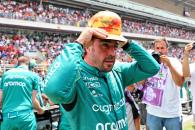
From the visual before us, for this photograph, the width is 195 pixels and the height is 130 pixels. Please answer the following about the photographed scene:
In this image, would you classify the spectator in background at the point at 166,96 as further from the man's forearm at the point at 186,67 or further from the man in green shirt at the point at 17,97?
the man in green shirt at the point at 17,97

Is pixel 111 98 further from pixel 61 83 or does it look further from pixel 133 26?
pixel 133 26

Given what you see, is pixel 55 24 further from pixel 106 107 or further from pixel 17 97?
pixel 106 107

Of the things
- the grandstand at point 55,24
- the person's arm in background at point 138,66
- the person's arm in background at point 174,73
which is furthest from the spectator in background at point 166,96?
the grandstand at point 55,24

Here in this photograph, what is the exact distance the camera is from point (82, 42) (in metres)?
1.82

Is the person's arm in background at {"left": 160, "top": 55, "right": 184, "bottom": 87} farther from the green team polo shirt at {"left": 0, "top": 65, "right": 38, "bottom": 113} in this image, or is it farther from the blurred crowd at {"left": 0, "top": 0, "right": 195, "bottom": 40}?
the blurred crowd at {"left": 0, "top": 0, "right": 195, "bottom": 40}

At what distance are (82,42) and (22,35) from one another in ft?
66.6

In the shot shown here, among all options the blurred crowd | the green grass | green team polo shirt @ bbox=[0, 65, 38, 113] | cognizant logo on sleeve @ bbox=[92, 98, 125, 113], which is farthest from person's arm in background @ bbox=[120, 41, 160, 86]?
the blurred crowd

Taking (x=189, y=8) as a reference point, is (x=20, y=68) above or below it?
below

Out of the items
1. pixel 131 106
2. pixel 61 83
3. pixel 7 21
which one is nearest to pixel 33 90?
pixel 131 106

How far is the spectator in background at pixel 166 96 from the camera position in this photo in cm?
355

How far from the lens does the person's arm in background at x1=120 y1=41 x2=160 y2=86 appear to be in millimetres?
2080

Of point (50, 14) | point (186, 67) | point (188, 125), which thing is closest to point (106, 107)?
point (186, 67)

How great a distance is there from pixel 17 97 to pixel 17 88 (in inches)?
4.6

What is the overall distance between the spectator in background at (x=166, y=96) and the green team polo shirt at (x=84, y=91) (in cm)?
166
